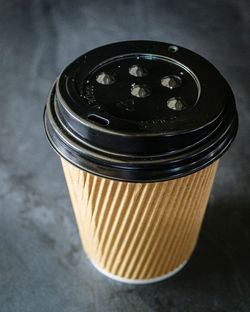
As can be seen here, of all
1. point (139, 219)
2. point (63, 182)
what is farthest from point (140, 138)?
point (63, 182)

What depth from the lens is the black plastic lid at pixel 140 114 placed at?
1.32m

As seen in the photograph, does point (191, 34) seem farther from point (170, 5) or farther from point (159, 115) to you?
point (159, 115)

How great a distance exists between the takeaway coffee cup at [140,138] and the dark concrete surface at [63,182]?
255 millimetres

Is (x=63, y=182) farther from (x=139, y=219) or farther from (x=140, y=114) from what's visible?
(x=140, y=114)

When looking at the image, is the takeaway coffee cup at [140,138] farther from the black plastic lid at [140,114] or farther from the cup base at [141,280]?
the cup base at [141,280]

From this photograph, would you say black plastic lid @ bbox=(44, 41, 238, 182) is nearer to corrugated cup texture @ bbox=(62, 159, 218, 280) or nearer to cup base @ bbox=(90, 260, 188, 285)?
corrugated cup texture @ bbox=(62, 159, 218, 280)

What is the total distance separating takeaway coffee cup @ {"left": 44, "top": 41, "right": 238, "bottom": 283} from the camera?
1.32 meters

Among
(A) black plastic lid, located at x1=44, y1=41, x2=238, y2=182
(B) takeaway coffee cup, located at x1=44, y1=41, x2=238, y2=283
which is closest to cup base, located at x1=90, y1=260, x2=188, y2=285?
(B) takeaway coffee cup, located at x1=44, y1=41, x2=238, y2=283

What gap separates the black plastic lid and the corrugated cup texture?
0.31 ft

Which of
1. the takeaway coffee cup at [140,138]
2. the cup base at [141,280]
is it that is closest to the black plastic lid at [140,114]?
the takeaway coffee cup at [140,138]

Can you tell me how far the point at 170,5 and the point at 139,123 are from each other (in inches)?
96.7

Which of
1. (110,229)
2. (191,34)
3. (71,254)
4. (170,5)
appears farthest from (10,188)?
(170,5)

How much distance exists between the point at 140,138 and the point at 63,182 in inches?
42.0

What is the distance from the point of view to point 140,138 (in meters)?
1.29
